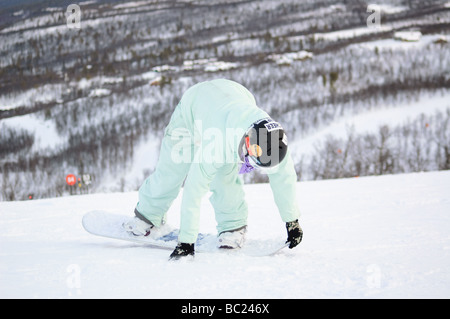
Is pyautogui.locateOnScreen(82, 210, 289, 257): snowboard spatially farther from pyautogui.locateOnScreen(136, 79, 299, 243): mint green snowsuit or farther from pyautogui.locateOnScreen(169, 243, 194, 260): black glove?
pyautogui.locateOnScreen(169, 243, 194, 260): black glove

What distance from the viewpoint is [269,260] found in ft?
7.61

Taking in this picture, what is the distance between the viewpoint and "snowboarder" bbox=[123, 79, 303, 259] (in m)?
2.17

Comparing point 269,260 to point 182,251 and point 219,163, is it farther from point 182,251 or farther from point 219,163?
point 219,163

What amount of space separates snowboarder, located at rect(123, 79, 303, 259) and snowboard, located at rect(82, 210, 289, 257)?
5 centimetres

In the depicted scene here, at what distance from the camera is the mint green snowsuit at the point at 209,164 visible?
2287 millimetres

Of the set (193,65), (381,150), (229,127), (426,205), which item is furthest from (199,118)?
(193,65)

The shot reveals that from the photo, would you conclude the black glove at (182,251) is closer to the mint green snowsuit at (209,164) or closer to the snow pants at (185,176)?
the mint green snowsuit at (209,164)

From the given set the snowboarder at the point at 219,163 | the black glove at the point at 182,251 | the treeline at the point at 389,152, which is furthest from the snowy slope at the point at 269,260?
the treeline at the point at 389,152

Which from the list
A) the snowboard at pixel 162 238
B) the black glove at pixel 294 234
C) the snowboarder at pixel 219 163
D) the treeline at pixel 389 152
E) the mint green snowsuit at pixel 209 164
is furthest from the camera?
the treeline at pixel 389 152

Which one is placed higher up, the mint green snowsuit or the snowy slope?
the mint green snowsuit

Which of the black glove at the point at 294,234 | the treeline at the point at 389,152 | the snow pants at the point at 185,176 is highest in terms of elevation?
the snow pants at the point at 185,176

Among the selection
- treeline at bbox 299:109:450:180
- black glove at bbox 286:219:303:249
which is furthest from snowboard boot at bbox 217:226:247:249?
treeline at bbox 299:109:450:180

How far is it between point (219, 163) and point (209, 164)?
0.05m

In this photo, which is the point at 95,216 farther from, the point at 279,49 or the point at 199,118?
the point at 279,49
